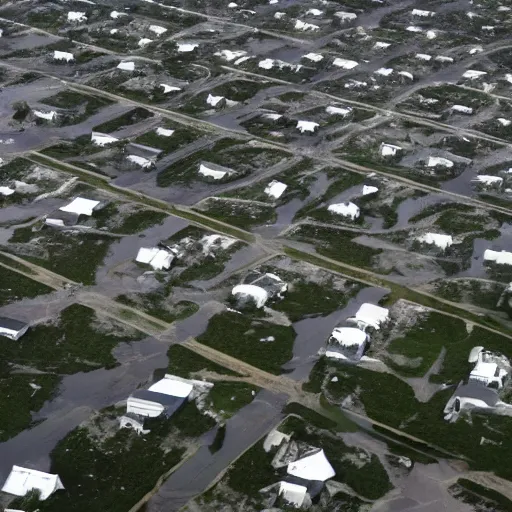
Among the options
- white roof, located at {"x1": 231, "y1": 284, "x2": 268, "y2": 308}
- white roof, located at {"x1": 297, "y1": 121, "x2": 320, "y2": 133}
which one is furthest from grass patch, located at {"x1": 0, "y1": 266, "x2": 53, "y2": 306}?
white roof, located at {"x1": 297, "y1": 121, "x2": 320, "y2": 133}

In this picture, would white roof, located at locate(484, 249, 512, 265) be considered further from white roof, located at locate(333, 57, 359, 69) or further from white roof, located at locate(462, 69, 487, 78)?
white roof, located at locate(333, 57, 359, 69)

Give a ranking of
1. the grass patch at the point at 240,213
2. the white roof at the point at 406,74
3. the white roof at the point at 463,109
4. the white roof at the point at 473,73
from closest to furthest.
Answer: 1. the grass patch at the point at 240,213
2. the white roof at the point at 463,109
3. the white roof at the point at 406,74
4. the white roof at the point at 473,73

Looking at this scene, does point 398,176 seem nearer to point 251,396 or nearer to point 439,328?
point 439,328

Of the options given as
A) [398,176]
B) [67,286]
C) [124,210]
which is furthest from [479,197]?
[67,286]

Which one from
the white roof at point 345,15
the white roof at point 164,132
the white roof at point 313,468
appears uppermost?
the white roof at point 345,15

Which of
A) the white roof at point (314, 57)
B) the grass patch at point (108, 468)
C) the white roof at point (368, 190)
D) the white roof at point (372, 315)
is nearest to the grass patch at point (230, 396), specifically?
the grass patch at point (108, 468)

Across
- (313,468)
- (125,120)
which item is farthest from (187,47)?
(313,468)

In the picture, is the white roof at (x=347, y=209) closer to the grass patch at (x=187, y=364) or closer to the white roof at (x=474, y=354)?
the white roof at (x=474, y=354)
